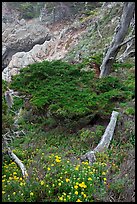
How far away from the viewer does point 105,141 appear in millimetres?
6730

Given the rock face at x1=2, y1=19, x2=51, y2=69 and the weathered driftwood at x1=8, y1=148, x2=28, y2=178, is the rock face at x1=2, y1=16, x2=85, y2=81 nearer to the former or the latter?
the rock face at x1=2, y1=19, x2=51, y2=69

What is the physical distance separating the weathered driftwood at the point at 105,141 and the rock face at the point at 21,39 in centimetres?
1740

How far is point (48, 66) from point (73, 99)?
258cm

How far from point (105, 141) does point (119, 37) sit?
5.13m

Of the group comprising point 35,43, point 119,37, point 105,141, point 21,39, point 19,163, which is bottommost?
point 19,163

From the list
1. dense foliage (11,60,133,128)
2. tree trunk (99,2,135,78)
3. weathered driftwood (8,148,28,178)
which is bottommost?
weathered driftwood (8,148,28,178)

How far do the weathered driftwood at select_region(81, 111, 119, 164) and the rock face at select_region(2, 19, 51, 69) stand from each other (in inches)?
685

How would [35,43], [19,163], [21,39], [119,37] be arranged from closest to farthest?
1. [19,163]
2. [119,37]
3. [21,39]
4. [35,43]

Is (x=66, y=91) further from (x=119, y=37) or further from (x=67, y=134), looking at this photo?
(x=119, y=37)

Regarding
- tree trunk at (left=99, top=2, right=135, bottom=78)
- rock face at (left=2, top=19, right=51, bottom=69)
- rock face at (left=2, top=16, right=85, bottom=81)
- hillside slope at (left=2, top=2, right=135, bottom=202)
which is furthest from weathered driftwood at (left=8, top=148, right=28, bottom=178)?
rock face at (left=2, top=19, right=51, bottom=69)

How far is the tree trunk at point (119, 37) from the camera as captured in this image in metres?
10.0

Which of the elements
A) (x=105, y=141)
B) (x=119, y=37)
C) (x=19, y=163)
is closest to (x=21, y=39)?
(x=119, y=37)

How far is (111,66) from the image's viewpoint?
10.9m

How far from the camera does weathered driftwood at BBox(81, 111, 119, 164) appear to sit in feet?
19.4
